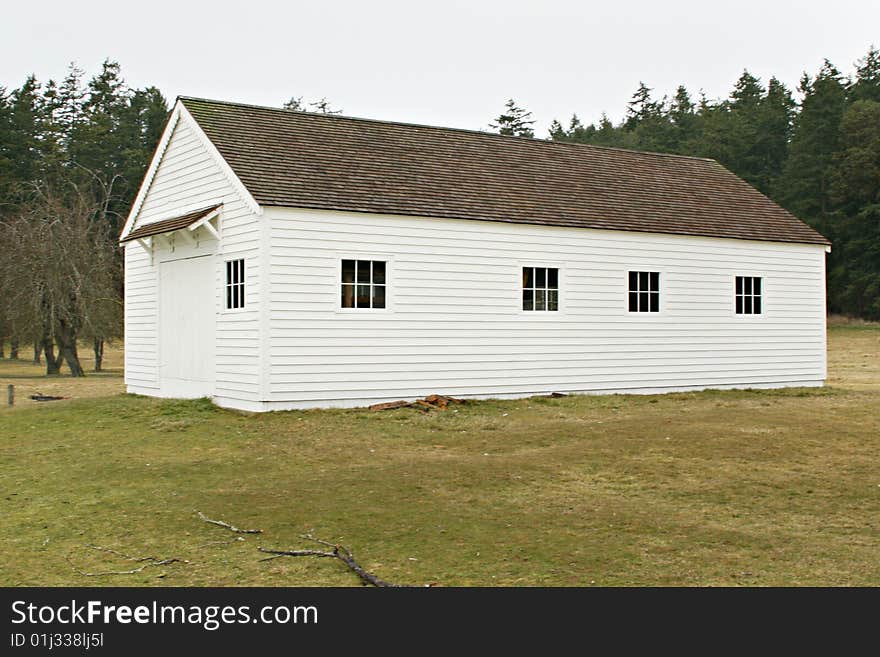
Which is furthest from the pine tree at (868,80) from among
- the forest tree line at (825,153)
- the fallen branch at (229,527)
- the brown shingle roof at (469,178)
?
the fallen branch at (229,527)

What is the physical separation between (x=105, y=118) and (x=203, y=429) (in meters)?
58.8

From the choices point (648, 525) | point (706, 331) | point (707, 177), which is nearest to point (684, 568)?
point (648, 525)

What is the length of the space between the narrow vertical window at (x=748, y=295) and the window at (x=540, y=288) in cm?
A: 545

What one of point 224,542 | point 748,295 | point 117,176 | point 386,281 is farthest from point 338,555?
point 117,176

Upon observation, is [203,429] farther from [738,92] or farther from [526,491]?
[738,92]

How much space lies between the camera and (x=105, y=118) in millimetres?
69438

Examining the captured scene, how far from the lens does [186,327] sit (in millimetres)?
20594

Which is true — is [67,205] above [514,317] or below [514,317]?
above

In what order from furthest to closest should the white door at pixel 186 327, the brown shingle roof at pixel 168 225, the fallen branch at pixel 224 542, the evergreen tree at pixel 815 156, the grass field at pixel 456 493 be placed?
the evergreen tree at pixel 815 156, the white door at pixel 186 327, the brown shingle roof at pixel 168 225, the fallen branch at pixel 224 542, the grass field at pixel 456 493

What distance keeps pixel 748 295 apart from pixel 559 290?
231 inches

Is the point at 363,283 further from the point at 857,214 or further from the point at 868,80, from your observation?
the point at 868,80

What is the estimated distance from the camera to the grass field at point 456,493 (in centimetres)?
820

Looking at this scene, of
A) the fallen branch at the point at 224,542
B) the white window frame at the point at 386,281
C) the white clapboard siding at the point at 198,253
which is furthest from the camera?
the white window frame at the point at 386,281

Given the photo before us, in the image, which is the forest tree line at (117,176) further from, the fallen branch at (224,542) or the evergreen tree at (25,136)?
the fallen branch at (224,542)
